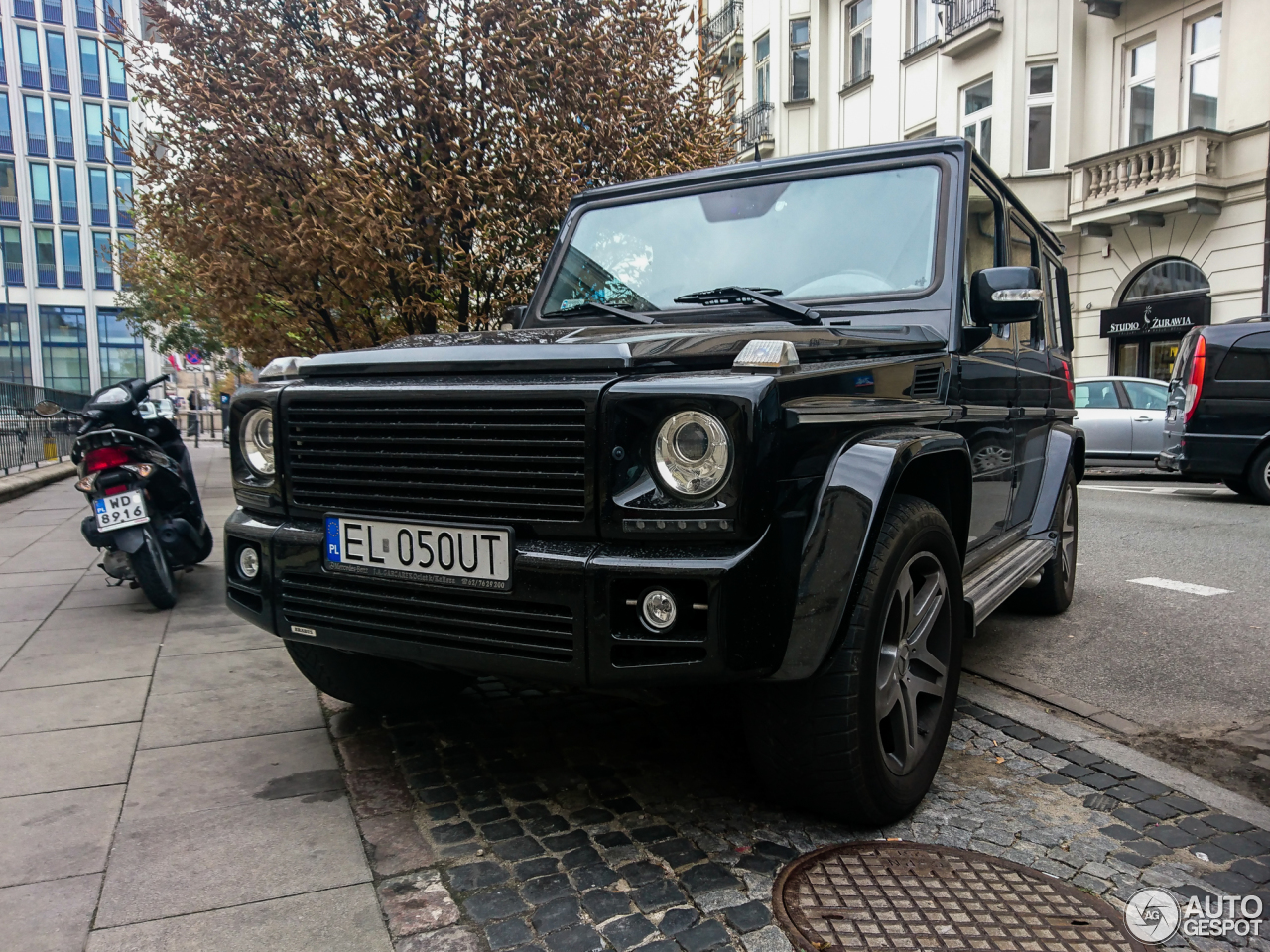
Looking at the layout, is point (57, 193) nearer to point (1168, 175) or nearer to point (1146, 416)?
point (1168, 175)

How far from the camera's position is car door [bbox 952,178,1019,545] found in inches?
136

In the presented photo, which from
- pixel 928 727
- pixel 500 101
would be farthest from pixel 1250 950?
pixel 500 101

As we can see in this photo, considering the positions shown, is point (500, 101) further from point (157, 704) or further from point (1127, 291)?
point (1127, 291)

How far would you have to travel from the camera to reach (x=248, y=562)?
294 centimetres

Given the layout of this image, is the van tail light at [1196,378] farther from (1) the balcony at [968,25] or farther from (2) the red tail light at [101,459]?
(1) the balcony at [968,25]

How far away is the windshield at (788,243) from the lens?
11.4 feet

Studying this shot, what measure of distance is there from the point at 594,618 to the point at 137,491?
430cm

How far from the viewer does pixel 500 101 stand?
302 inches

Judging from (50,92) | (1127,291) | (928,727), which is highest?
(50,92)

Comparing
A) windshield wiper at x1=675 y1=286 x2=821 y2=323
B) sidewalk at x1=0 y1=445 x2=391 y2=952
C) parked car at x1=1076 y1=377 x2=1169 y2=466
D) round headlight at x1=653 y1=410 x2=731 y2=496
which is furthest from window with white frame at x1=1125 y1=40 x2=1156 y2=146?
round headlight at x1=653 y1=410 x2=731 y2=496

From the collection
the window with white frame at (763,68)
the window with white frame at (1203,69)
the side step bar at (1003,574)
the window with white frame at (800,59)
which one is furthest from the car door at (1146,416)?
the window with white frame at (763,68)

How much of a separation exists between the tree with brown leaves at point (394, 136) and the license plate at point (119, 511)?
8.55 feet

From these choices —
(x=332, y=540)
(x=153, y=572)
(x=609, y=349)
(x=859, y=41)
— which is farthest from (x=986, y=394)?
(x=859, y=41)

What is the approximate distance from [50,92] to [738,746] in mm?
67149
